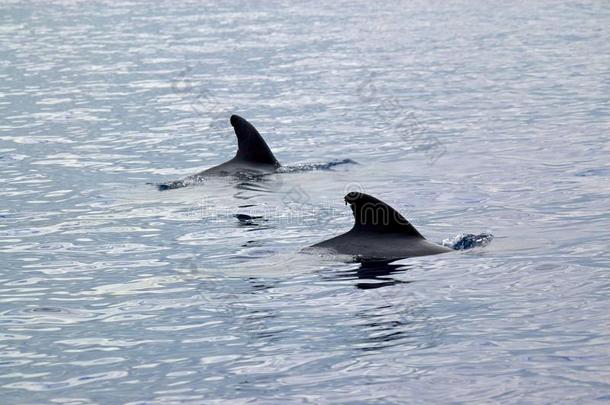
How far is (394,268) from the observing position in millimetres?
15023

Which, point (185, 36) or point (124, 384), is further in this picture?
point (185, 36)

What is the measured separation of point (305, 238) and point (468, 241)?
2329mm

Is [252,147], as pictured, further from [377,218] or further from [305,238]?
[377,218]

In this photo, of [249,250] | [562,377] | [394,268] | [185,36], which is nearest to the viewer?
[562,377]

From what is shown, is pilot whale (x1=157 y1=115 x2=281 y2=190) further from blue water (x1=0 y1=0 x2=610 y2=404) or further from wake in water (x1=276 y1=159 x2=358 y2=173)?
blue water (x1=0 y1=0 x2=610 y2=404)

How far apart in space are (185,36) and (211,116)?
1111 inches

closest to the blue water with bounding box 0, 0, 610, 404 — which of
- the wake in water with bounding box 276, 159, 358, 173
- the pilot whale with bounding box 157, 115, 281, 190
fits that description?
the wake in water with bounding box 276, 159, 358, 173

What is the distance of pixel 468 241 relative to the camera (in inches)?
666

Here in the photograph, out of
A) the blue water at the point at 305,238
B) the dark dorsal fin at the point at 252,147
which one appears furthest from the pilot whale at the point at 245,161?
the blue water at the point at 305,238

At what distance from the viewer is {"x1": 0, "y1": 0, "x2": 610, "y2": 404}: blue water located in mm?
11477

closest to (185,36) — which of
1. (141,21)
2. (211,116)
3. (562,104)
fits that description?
(141,21)

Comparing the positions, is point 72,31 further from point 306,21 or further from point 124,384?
point 124,384

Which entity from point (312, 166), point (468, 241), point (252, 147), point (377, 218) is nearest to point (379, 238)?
point (377, 218)

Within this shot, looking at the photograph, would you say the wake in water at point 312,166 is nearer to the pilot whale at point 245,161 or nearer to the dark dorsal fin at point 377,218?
the pilot whale at point 245,161
